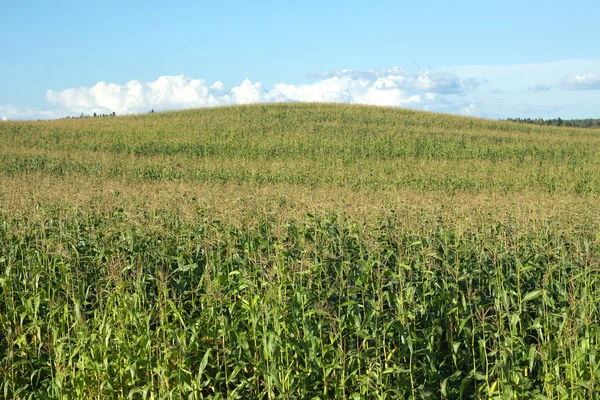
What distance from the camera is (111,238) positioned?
9195mm

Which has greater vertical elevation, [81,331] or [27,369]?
[81,331]

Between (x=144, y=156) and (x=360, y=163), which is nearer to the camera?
(x=360, y=163)

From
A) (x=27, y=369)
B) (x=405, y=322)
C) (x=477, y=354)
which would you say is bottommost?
(x=27, y=369)

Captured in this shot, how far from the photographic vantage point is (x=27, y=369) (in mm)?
6969

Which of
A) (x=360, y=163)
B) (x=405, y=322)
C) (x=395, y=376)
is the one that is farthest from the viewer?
(x=360, y=163)

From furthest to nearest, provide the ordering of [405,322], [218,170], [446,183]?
[218,170] → [446,183] → [405,322]

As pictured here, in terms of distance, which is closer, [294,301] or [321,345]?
[321,345]

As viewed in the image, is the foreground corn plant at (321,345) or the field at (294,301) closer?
the foreground corn plant at (321,345)

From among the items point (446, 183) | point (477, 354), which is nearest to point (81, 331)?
point (477, 354)

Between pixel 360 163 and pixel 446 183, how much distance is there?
732 cm

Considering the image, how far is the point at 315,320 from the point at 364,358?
0.89 metres

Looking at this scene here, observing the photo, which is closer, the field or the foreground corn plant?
the foreground corn plant

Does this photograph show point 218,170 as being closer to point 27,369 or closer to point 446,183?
point 446,183

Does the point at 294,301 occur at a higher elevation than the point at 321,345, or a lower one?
higher
